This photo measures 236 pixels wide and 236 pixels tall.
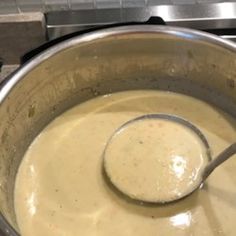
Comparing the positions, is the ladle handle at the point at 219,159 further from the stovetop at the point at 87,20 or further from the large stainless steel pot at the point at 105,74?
the stovetop at the point at 87,20

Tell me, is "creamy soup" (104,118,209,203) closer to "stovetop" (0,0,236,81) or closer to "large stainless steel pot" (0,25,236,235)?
"large stainless steel pot" (0,25,236,235)

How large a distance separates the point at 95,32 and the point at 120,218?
325 millimetres

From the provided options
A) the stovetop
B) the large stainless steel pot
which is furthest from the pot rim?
the stovetop

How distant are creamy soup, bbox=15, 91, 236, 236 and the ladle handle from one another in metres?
0.03

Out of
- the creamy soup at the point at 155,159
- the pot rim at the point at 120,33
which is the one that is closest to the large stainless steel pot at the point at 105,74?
the pot rim at the point at 120,33

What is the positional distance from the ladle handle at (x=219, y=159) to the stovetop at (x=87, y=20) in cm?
32

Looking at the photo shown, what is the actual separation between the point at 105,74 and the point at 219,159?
0.30 metres

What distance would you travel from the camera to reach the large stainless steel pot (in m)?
0.83

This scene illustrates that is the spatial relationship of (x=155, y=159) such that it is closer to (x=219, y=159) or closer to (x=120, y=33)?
(x=219, y=159)

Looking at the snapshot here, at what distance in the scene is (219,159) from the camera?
0.78 metres

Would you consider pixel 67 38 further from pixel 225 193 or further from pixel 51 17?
pixel 225 193

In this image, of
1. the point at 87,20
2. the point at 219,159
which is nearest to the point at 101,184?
the point at 219,159

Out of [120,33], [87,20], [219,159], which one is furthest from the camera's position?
[87,20]

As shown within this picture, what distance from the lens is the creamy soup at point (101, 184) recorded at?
0.79m
